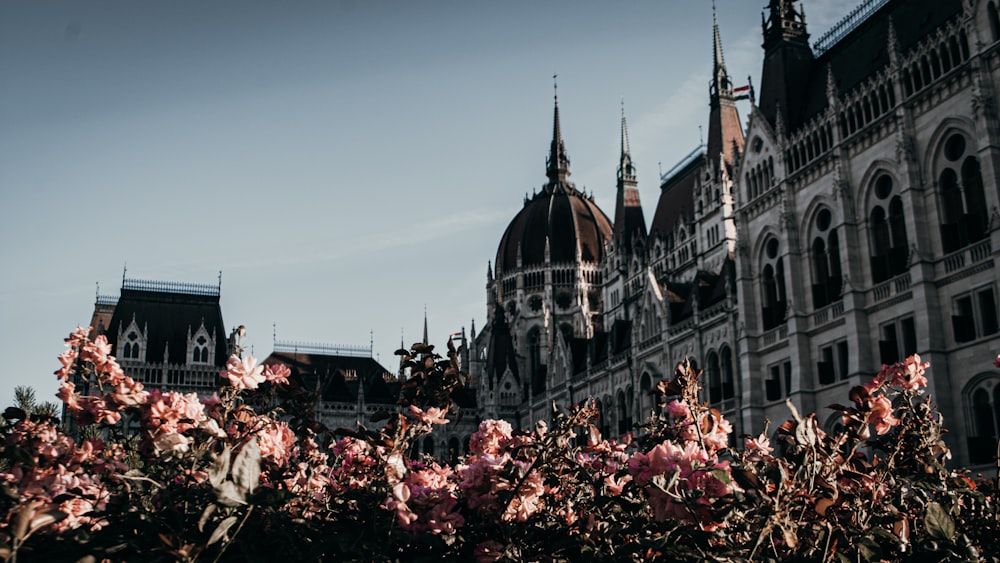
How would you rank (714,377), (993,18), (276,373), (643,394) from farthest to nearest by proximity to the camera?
(643,394)
(714,377)
(993,18)
(276,373)

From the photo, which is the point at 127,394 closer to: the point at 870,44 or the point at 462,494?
the point at 462,494

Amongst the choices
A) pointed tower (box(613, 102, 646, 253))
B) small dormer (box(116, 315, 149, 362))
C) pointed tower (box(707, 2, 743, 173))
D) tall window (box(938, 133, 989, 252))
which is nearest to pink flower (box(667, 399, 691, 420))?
tall window (box(938, 133, 989, 252))

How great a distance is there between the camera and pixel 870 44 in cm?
3759

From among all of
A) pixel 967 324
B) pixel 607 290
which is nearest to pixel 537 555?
pixel 967 324

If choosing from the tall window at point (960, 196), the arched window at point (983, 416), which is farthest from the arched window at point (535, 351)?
the arched window at point (983, 416)

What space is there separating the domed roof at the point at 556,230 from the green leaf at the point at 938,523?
83732 mm

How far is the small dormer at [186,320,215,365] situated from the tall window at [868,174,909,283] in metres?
63.4

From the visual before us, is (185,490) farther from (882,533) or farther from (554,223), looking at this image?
(554,223)

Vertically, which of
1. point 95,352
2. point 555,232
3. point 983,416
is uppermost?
point 555,232

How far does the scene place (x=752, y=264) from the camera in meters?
40.6

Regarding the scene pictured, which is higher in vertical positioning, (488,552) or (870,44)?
(870,44)

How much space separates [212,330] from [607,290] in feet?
126

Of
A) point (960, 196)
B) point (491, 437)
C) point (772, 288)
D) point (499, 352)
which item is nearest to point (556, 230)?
point (499, 352)

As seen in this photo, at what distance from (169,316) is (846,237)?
6725 cm
